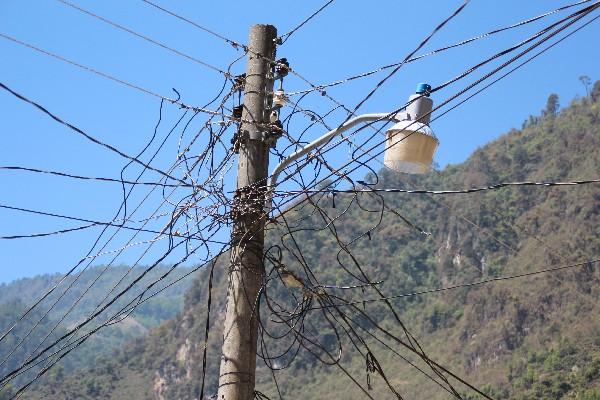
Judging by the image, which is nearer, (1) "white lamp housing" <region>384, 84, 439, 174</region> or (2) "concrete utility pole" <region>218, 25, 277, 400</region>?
(2) "concrete utility pole" <region>218, 25, 277, 400</region>

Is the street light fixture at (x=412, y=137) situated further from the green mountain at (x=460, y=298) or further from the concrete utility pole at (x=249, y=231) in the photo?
the green mountain at (x=460, y=298)

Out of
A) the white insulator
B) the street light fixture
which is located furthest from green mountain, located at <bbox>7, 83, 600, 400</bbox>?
the street light fixture

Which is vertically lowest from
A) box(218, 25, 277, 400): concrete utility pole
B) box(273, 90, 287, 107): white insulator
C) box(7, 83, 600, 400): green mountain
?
box(218, 25, 277, 400): concrete utility pole

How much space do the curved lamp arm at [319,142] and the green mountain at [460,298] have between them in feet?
159

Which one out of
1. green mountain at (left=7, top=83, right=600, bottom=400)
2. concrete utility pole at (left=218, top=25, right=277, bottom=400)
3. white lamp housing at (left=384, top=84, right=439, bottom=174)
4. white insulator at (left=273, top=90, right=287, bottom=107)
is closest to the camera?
concrete utility pole at (left=218, top=25, right=277, bottom=400)

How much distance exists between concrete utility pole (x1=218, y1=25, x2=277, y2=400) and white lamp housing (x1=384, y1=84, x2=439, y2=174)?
820 mm

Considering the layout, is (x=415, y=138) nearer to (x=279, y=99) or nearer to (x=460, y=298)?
(x=279, y=99)

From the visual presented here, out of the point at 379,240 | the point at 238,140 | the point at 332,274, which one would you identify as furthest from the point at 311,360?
the point at 238,140

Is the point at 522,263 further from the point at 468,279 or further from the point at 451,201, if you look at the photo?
the point at 451,201

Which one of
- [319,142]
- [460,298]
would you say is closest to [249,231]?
[319,142]

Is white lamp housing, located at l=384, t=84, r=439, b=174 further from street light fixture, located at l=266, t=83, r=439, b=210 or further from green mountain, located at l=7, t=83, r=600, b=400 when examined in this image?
green mountain, located at l=7, t=83, r=600, b=400

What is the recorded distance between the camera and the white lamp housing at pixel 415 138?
232 inches

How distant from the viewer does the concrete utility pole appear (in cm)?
568

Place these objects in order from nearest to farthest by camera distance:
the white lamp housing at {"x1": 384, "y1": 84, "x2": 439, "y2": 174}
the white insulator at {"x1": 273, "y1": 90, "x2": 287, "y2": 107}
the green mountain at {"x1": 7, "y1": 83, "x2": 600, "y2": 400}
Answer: the white lamp housing at {"x1": 384, "y1": 84, "x2": 439, "y2": 174}, the white insulator at {"x1": 273, "y1": 90, "x2": 287, "y2": 107}, the green mountain at {"x1": 7, "y1": 83, "x2": 600, "y2": 400}
